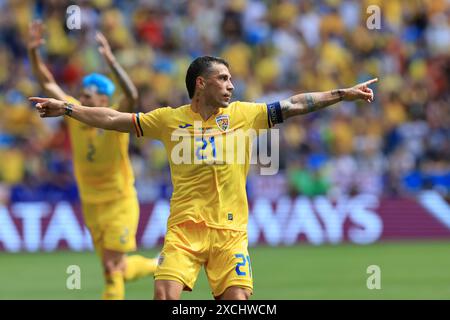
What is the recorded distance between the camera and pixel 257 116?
360 inches

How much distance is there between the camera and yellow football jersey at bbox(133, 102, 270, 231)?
9.00 metres

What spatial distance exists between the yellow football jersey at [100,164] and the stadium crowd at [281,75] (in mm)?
8148

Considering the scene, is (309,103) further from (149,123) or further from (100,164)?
(100,164)

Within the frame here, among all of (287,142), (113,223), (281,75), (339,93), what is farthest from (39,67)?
(281,75)

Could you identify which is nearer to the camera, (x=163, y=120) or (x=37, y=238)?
(x=163, y=120)

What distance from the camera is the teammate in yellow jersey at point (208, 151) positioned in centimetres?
891

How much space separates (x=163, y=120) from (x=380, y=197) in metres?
12.5

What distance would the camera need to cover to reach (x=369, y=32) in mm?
25891

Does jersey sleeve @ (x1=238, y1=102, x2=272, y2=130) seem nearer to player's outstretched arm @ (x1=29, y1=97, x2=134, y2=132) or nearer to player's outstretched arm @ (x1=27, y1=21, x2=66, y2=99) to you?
player's outstretched arm @ (x1=29, y1=97, x2=134, y2=132)

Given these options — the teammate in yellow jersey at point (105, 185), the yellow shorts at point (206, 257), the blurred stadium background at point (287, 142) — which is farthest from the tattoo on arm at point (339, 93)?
the blurred stadium background at point (287, 142)

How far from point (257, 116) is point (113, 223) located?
3.86m

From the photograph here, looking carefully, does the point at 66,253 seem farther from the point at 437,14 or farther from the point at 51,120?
the point at 437,14

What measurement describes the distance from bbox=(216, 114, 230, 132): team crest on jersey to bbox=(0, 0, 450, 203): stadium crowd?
11.9m

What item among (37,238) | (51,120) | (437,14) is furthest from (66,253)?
(437,14)
